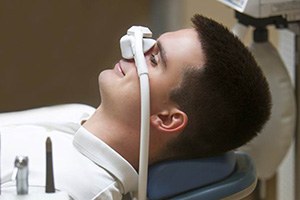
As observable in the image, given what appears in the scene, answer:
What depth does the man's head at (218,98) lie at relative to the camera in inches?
58.2


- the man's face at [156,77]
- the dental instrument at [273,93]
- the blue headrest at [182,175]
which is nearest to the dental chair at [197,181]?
the blue headrest at [182,175]

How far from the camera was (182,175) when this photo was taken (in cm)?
147

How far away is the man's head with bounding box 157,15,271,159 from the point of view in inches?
58.2

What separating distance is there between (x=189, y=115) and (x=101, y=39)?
1.44 meters

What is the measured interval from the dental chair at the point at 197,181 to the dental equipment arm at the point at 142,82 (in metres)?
0.04

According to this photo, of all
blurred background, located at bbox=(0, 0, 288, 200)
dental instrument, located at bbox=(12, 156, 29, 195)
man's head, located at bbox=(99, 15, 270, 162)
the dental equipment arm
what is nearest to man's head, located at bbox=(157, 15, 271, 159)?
man's head, located at bbox=(99, 15, 270, 162)

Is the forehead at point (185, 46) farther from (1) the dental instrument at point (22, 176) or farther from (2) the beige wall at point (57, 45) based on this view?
(2) the beige wall at point (57, 45)

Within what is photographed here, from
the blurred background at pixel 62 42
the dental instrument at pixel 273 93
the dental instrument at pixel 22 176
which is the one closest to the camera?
the dental instrument at pixel 22 176

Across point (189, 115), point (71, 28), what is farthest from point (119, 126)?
point (71, 28)

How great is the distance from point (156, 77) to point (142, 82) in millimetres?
77

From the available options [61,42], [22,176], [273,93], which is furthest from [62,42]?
[22,176]

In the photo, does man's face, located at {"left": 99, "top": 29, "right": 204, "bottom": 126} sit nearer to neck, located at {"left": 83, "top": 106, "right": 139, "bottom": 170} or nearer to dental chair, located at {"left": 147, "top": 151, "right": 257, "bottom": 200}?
neck, located at {"left": 83, "top": 106, "right": 139, "bottom": 170}

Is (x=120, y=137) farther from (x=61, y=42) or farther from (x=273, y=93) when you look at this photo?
(x=61, y=42)

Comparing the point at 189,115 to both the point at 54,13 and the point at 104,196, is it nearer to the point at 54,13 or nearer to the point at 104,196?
the point at 104,196
